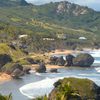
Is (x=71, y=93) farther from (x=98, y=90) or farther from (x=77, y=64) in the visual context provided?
(x=77, y=64)

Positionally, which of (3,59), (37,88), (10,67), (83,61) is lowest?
(83,61)

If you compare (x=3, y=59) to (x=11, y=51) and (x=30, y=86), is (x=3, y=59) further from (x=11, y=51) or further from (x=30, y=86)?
(x=30, y=86)

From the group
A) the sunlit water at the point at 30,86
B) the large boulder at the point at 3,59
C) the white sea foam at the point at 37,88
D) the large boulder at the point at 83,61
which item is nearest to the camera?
the white sea foam at the point at 37,88

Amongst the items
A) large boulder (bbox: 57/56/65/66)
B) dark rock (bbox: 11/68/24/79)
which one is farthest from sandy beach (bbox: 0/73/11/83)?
large boulder (bbox: 57/56/65/66)

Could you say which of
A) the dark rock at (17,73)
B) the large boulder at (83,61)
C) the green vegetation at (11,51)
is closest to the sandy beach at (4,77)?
the dark rock at (17,73)

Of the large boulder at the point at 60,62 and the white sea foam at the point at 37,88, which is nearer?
the white sea foam at the point at 37,88

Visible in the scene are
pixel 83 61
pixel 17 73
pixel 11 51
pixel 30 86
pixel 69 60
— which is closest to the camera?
pixel 30 86

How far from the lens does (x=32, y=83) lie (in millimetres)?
125438

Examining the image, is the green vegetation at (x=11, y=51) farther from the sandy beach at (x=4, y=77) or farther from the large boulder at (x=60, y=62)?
the sandy beach at (x=4, y=77)

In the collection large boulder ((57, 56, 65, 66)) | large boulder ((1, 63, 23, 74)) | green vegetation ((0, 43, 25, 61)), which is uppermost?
large boulder ((1, 63, 23, 74))

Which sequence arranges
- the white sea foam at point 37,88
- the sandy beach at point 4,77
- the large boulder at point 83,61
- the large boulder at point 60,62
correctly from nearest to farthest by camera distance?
the white sea foam at point 37,88 < the sandy beach at point 4,77 < the large boulder at point 83,61 < the large boulder at point 60,62

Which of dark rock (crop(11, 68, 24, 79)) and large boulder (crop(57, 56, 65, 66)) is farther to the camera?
large boulder (crop(57, 56, 65, 66))

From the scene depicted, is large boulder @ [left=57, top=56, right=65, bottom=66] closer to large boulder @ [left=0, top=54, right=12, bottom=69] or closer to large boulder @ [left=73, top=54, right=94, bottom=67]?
large boulder @ [left=73, top=54, right=94, bottom=67]

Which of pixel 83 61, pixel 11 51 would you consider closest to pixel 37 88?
pixel 11 51
